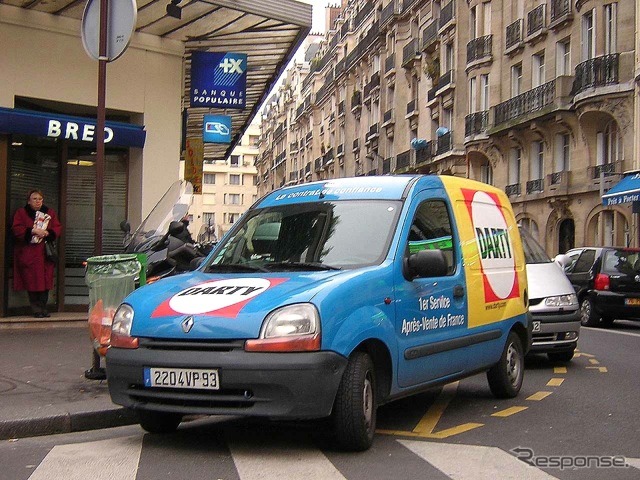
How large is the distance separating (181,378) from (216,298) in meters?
0.56

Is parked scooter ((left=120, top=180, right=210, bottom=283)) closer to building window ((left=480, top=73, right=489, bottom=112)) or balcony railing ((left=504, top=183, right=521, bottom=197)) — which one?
balcony railing ((left=504, top=183, right=521, bottom=197))

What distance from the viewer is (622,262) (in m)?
18.5

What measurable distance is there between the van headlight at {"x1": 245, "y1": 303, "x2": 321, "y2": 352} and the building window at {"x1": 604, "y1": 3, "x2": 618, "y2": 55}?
28584 millimetres

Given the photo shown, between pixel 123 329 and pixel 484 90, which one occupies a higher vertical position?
pixel 484 90

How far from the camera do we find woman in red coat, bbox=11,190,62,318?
40.6ft

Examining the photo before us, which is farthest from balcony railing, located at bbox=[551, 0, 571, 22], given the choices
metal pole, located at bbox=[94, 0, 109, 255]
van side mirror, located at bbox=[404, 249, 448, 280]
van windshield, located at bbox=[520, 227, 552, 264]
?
van side mirror, located at bbox=[404, 249, 448, 280]

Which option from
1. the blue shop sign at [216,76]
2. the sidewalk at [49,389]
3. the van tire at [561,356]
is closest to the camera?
the sidewalk at [49,389]

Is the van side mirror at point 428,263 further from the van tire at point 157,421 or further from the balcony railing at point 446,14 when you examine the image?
the balcony railing at point 446,14

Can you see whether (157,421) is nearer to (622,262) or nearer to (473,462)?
(473,462)

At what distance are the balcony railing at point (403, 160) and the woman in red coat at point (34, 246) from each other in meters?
40.8

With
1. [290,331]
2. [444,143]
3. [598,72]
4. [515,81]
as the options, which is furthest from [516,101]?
[290,331]

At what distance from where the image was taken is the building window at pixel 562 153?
35684mm

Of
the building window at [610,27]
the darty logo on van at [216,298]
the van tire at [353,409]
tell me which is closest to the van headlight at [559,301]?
the van tire at [353,409]

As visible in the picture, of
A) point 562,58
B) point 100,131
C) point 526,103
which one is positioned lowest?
point 100,131
